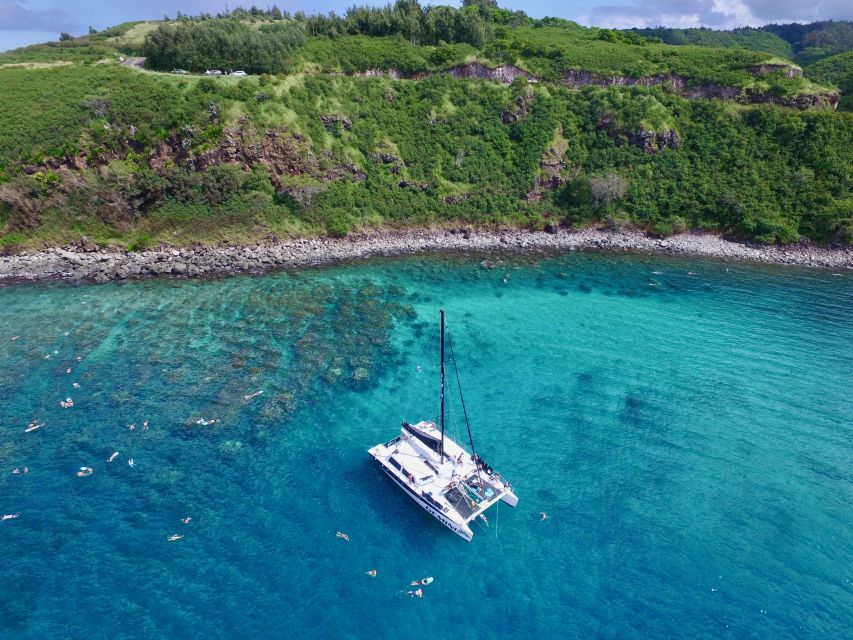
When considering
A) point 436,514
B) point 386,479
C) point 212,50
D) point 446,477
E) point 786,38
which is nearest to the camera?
point 436,514

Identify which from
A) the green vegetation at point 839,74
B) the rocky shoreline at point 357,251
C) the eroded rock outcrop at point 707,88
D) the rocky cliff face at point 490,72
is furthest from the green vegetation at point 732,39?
the rocky shoreline at point 357,251

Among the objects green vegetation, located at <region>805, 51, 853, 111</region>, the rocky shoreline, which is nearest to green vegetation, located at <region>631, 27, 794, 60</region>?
green vegetation, located at <region>805, 51, 853, 111</region>

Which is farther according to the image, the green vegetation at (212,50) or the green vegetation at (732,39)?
the green vegetation at (732,39)

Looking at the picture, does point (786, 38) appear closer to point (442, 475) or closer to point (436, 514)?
point (442, 475)

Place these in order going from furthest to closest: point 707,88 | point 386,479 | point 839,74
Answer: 1. point 839,74
2. point 707,88
3. point 386,479

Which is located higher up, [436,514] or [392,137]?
[392,137]

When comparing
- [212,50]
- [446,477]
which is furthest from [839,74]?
[446,477]

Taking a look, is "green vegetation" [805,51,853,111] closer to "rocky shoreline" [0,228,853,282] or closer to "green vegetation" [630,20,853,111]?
"green vegetation" [630,20,853,111]

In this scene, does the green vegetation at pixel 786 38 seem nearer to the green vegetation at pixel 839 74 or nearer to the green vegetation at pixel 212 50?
→ the green vegetation at pixel 839 74

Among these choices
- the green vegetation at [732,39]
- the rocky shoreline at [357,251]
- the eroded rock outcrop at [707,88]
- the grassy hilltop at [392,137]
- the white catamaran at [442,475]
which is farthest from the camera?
the green vegetation at [732,39]
